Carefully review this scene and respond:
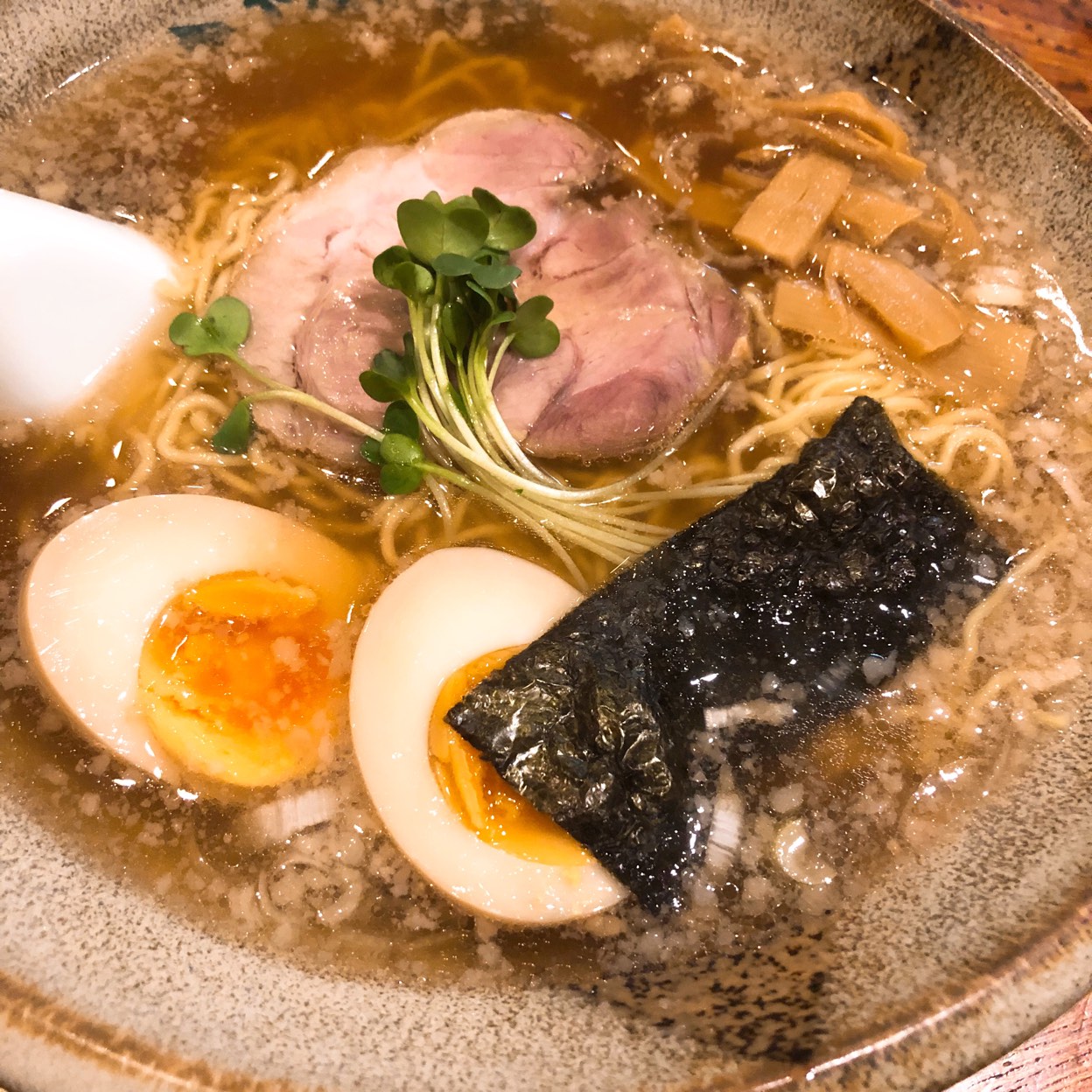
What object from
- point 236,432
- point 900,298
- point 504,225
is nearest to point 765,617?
point 900,298

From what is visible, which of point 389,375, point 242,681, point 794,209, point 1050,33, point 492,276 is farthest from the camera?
point 1050,33

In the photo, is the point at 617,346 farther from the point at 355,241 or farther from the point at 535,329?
the point at 355,241

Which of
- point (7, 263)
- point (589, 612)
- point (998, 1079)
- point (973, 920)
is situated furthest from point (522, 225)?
point (998, 1079)

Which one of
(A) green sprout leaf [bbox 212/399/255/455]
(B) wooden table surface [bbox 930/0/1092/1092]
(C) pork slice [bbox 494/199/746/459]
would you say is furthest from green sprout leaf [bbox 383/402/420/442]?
(B) wooden table surface [bbox 930/0/1092/1092]

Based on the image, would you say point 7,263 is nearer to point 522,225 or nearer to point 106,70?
point 106,70

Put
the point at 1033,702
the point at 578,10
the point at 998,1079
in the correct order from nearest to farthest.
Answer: the point at 998,1079
the point at 1033,702
the point at 578,10

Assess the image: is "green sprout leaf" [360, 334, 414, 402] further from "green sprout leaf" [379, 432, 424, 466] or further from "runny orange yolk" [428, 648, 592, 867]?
"runny orange yolk" [428, 648, 592, 867]
